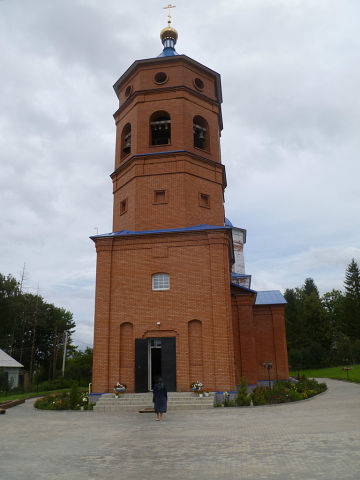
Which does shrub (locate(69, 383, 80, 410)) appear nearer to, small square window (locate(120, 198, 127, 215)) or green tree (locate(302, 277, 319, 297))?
small square window (locate(120, 198, 127, 215))

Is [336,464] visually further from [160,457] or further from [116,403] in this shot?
[116,403]

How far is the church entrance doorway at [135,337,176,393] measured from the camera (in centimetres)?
1616

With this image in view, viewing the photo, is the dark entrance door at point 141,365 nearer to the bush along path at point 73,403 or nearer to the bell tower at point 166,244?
the bell tower at point 166,244

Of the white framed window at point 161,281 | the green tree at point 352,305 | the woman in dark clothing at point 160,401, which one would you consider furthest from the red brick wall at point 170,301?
the green tree at point 352,305

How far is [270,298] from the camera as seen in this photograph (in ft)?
87.2

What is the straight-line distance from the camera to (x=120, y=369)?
653 inches

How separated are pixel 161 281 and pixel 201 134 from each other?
8003 millimetres

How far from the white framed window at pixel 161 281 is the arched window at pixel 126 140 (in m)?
7.01

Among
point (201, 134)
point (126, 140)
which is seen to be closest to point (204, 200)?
point (201, 134)

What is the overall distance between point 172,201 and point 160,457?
13273 mm

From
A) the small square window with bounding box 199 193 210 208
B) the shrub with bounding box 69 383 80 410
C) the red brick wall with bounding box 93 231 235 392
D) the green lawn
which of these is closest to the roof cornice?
the small square window with bounding box 199 193 210 208

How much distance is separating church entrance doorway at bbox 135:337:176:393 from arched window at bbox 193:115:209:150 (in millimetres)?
9855

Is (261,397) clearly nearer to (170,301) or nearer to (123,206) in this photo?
(170,301)

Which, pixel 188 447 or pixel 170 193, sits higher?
pixel 170 193
